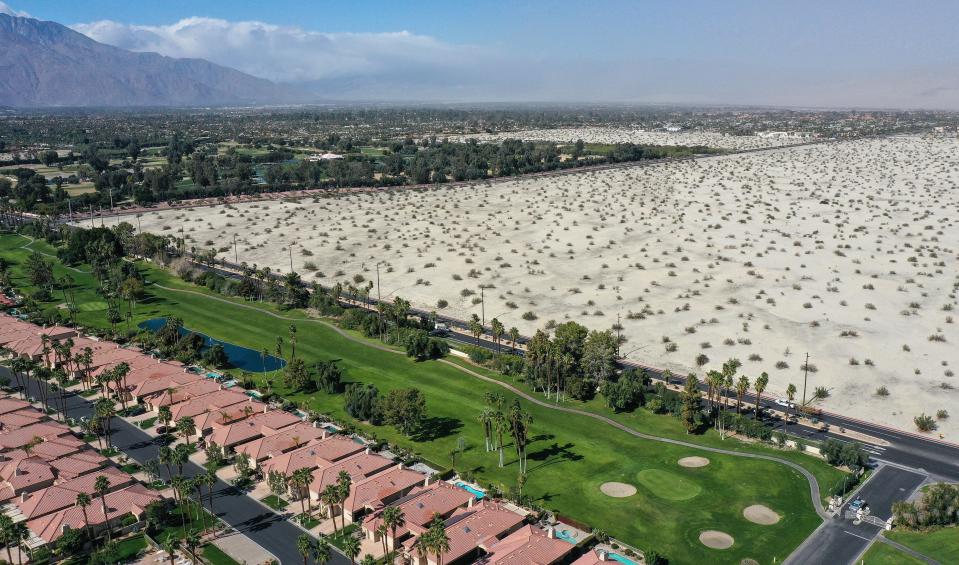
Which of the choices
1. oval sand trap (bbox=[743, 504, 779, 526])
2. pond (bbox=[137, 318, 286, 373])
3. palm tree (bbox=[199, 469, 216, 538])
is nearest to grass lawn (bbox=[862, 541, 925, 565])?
oval sand trap (bbox=[743, 504, 779, 526])

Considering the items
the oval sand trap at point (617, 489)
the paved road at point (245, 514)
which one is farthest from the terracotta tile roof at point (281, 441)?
the oval sand trap at point (617, 489)

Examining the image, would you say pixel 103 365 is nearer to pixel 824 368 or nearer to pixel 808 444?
pixel 808 444

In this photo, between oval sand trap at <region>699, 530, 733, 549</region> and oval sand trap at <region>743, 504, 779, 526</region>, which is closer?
oval sand trap at <region>699, 530, 733, 549</region>

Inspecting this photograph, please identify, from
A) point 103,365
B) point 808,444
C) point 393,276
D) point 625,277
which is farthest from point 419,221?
point 808,444

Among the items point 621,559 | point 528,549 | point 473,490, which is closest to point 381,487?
point 473,490

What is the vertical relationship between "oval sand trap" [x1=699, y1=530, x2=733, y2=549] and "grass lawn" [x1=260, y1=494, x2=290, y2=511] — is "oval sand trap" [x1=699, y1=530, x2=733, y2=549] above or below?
below

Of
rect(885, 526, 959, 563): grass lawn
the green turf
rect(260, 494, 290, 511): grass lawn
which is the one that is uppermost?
rect(885, 526, 959, 563): grass lawn

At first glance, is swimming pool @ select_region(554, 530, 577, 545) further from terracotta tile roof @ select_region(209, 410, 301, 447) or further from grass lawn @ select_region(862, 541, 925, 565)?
terracotta tile roof @ select_region(209, 410, 301, 447)
